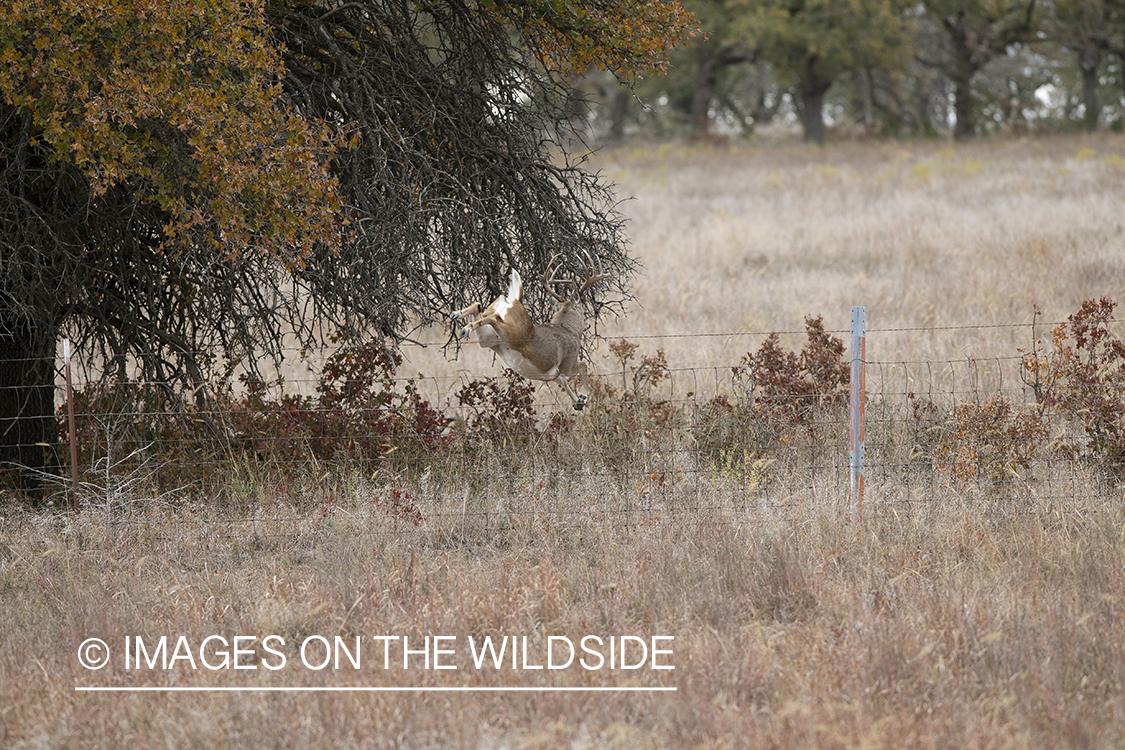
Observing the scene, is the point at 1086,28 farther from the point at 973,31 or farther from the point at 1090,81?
the point at 973,31

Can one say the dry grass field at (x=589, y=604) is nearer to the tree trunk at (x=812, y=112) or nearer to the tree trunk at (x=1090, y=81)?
the tree trunk at (x=812, y=112)

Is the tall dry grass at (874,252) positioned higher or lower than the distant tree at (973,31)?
lower

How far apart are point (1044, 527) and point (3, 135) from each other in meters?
7.58

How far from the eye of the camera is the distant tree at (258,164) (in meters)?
6.23

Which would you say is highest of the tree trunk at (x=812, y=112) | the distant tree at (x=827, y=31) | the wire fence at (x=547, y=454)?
the distant tree at (x=827, y=31)

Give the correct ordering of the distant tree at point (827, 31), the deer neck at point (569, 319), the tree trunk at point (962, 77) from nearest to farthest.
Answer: the deer neck at point (569, 319) < the distant tree at point (827, 31) < the tree trunk at point (962, 77)

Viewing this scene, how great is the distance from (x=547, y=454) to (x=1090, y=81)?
3832cm

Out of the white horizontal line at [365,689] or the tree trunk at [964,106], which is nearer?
the white horizontal line at [365,689]

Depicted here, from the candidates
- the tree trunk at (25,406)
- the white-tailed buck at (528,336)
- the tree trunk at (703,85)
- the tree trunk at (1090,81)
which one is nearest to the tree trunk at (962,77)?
the tree trunk at (1090,81)

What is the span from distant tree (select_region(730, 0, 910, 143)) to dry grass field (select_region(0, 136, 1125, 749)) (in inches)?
1064

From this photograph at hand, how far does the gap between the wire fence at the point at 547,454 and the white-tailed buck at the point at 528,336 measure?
1.00 m

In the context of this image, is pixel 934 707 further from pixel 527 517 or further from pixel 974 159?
pixel 974 159

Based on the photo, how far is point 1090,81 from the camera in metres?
39.4

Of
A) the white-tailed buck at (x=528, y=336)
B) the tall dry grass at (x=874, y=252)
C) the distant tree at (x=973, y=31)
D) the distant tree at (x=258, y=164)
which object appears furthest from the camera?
the distant tree at (x=973, y=31)
